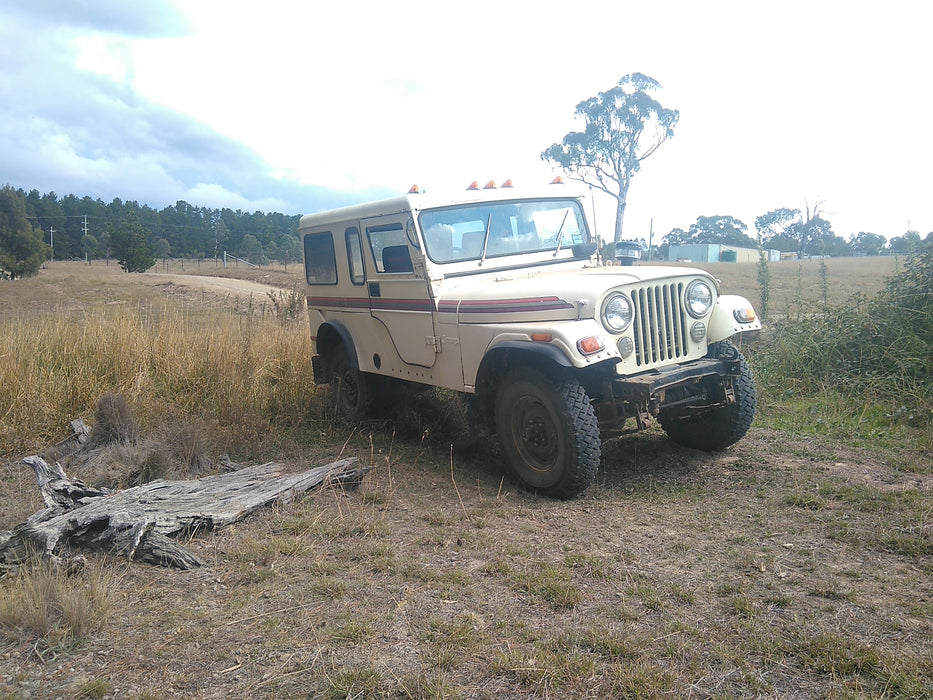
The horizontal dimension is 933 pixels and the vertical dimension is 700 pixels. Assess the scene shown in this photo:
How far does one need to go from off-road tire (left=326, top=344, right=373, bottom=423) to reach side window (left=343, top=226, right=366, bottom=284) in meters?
0.87

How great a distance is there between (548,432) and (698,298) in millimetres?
1481

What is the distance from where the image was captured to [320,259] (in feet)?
24.3

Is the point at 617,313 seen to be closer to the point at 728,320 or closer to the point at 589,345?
the point at 589,345

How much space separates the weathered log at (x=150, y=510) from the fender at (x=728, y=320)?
2.79 m

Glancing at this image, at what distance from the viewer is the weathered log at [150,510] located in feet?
12.9

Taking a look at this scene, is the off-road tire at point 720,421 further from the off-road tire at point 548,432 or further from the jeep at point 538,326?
the off-road tire at point 548,432

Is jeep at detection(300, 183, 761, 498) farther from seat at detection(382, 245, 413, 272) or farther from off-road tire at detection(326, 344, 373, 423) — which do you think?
off-road tire at detection(326, 344, 373, 423)

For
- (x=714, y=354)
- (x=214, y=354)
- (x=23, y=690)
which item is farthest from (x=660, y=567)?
(x=214, y=354)

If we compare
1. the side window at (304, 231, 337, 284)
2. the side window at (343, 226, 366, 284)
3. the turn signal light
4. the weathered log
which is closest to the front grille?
the turn signal light

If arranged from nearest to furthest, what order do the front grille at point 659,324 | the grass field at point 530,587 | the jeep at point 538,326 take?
the grass field at point 530,587, the jeep at point 538,326, the front grille at point 659,324

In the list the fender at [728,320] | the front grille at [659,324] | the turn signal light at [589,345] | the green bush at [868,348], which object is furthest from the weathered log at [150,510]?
the green bush at [868,348]

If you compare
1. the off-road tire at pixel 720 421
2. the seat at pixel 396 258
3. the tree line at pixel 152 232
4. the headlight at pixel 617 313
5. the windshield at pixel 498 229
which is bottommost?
the off-road tire at pixel 720 421

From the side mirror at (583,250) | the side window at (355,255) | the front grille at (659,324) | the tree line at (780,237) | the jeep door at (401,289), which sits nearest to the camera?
the front grille at (659,324)

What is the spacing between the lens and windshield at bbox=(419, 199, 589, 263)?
5820 millimetres
